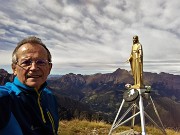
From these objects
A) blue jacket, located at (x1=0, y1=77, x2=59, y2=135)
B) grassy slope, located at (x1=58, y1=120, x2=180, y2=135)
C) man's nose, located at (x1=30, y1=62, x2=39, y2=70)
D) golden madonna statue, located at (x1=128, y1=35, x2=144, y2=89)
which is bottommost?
grassy slope, located at (x1=58, y1=120, x2=180, y2=135)

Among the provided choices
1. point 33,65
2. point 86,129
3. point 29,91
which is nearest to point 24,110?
point 29,91

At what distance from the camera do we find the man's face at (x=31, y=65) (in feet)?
8.11

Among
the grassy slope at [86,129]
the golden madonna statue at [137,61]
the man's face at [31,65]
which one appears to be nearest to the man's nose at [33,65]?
the man's face at [31,65]

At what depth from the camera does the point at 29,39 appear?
Answer: 2.63m

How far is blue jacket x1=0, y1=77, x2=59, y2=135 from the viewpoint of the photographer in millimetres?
1961

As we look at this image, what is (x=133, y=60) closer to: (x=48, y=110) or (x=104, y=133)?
(x=104, y=133)

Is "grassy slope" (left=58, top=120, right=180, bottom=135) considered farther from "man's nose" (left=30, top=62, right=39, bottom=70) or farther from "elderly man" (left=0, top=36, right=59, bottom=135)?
"man's nose" (left=30, top=62, right=39, bottom=70)

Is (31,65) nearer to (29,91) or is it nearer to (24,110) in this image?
(29,91)

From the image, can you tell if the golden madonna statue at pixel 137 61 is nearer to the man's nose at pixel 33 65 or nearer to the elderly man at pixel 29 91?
the elderly man at pixel 29 91

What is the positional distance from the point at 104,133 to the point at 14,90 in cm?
1060

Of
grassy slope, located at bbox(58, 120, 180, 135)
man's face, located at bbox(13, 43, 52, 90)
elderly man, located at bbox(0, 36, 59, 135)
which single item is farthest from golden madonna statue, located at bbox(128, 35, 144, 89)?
man's face, located at bbox(13, 43, 52, 90)

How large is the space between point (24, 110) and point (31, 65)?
19.2 inches

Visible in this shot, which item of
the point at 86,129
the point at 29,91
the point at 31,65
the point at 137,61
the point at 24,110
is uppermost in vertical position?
the point at 137,61

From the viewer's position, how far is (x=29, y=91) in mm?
2377
